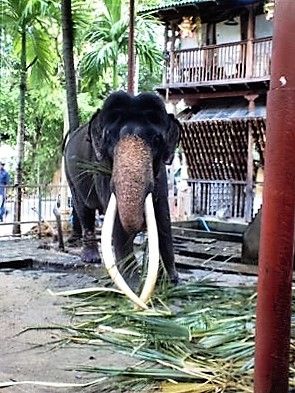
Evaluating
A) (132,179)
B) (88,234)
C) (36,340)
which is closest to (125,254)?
(132,179)

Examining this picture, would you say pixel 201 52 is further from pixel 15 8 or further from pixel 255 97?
pixel 15 8

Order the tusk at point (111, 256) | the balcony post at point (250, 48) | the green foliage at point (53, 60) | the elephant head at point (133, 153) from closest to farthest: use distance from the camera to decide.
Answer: the tusk at point (111, 256)
the elephant head at point (133, 153)
the green foliage at point (53, 60)
the balcony post at point (250, 48)

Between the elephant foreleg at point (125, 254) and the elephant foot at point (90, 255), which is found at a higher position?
the elephant foreleg at point (125, 254)

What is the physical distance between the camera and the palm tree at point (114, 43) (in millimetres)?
17297

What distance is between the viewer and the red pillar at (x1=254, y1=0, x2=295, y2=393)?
2.27 m

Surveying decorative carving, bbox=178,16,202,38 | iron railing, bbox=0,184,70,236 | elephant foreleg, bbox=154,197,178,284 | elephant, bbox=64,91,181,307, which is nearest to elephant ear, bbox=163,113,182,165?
elephant, bbox=64,91,181,307

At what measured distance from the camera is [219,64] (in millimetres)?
18391

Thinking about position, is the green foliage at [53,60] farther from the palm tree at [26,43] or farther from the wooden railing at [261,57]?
the wooden railing at [261,57]

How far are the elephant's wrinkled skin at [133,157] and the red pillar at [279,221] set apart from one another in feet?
8.25

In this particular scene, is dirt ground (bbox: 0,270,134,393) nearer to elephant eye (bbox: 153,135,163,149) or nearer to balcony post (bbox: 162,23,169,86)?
elephant eye (bbox: 153,135,163,149)

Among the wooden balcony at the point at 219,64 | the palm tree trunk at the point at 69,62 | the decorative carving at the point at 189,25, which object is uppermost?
the decorative carving at the point at 189,25

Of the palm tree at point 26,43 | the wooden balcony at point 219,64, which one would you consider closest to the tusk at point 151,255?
the palm tree at point 26,43

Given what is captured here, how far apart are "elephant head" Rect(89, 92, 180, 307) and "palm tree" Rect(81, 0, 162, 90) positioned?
1193 centimetres

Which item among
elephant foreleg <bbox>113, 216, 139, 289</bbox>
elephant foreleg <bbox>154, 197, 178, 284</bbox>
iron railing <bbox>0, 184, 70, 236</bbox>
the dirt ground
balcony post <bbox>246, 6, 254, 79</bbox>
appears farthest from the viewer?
balcony post <bbox>246, 6, 254, 79</bbox>
